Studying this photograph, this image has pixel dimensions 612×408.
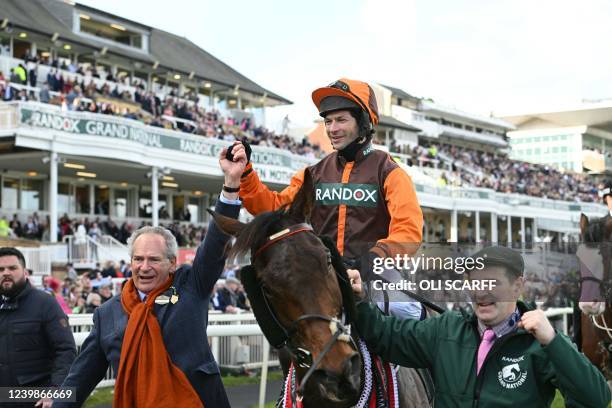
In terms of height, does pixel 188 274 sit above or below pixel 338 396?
above

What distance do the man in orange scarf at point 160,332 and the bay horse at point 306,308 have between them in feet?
1.86

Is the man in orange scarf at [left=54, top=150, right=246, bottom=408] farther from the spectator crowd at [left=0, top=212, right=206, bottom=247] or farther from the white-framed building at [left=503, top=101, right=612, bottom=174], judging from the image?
the white-framed building at [left=503, top=101, right=612, bottom=174]

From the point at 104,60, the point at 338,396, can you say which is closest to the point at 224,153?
the point at 338,396

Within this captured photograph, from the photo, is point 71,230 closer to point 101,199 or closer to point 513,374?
point 101,199

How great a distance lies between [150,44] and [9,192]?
14.8 metres

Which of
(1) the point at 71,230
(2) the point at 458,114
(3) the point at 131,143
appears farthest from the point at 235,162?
(2) the point at 458,114

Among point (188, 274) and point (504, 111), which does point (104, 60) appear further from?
point (504, 111)

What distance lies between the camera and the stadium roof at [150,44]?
1191 inches

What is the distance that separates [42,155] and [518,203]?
94.9 feet

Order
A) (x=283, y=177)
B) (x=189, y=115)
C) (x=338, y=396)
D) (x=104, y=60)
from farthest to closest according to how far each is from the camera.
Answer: (x=104, y=60)
(x=189, y=115)
(x=283, y=177)
(x=338, y=396)

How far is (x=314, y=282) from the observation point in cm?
293

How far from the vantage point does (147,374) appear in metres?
3.83

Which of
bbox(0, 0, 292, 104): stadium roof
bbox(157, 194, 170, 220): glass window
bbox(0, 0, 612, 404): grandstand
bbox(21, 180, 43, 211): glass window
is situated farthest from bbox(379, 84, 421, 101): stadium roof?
bbox(21, 180, 43, 211): glass window

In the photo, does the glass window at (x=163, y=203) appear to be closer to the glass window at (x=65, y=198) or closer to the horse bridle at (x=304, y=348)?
the glass window at (x=65, y=198)
